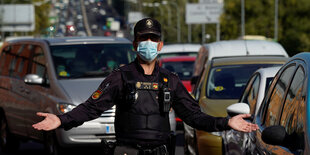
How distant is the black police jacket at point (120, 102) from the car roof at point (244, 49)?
9.36 metres

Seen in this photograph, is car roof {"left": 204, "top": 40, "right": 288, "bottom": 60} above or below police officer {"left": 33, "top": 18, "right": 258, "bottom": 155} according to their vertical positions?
below

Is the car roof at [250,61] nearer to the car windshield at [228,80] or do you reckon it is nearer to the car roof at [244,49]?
the car windshield at [228,80]

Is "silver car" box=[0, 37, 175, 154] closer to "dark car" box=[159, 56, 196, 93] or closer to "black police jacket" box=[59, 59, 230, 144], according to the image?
"black police jacket" box=[59, 59, 230, 144]

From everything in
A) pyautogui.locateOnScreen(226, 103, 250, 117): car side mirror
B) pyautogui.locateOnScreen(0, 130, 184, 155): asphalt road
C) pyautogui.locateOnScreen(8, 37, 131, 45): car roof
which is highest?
pyautogui.locateOnScreen(226, 103, 250, 117): car side mirror

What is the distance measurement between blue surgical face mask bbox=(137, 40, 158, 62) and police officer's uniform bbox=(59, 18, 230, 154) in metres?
0.08

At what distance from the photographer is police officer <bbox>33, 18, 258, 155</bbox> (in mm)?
5430

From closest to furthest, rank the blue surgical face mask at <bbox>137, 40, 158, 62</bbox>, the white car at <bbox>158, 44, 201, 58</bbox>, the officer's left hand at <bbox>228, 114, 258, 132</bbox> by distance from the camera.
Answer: the officer's left hand at <bbox>228, 114, 258, 132</bbox>, the blue surgical face mask at <bbox>137, 40, 158, 62</bbox>, the white car at <bbox>158, 44, 201, 58</bbox>

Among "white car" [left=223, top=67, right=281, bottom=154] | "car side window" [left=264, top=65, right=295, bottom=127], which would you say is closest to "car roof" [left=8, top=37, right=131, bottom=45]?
"white car" [left=223, top=67, right=281, bottom=154]

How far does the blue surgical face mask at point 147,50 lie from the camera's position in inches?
218

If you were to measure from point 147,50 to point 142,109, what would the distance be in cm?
39

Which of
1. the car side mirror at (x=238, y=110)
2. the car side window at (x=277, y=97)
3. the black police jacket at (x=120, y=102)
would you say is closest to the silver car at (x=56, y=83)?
the car side mirror at (x=238, y=110)

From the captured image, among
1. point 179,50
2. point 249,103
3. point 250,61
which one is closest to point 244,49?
point 250,61

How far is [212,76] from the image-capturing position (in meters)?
11.5

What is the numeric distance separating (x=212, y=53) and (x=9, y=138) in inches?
162
